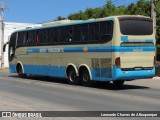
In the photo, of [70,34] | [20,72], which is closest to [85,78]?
[70,34]

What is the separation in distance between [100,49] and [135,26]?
1.93 metres

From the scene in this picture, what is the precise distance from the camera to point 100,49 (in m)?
19.4

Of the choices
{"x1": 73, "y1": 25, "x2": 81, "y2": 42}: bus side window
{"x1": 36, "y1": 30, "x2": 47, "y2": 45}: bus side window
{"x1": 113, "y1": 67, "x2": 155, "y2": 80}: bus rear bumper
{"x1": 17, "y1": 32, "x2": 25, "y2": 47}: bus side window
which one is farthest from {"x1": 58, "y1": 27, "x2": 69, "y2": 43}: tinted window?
{"x1": 17, "y1": 32, "x2": 25, "y2": 47}: bus side window

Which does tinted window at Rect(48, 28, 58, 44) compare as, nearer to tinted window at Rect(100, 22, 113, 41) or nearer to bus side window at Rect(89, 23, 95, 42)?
bus side window at Rect(89, 23, 95, 42)

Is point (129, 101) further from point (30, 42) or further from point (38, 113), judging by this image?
point (30, 42)

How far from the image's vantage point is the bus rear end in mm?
18562

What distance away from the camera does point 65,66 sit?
22438 mm

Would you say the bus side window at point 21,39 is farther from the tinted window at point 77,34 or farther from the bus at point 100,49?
the tinted window at point 77,34

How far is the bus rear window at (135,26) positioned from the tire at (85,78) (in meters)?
3.17

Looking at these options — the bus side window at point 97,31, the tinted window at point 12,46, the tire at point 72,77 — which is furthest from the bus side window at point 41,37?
the bus side window at point 97,31

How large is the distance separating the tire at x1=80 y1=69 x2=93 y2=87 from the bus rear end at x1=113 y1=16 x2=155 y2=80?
226cm

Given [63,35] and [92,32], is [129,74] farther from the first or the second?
[63,35]

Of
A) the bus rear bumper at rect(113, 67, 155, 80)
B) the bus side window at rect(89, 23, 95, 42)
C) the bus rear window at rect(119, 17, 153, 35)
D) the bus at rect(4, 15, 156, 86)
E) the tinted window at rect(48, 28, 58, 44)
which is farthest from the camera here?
the tinted window at rect(48, 28, 58, 44)

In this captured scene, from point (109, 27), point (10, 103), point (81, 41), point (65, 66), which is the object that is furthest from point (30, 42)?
point (10, 103)
